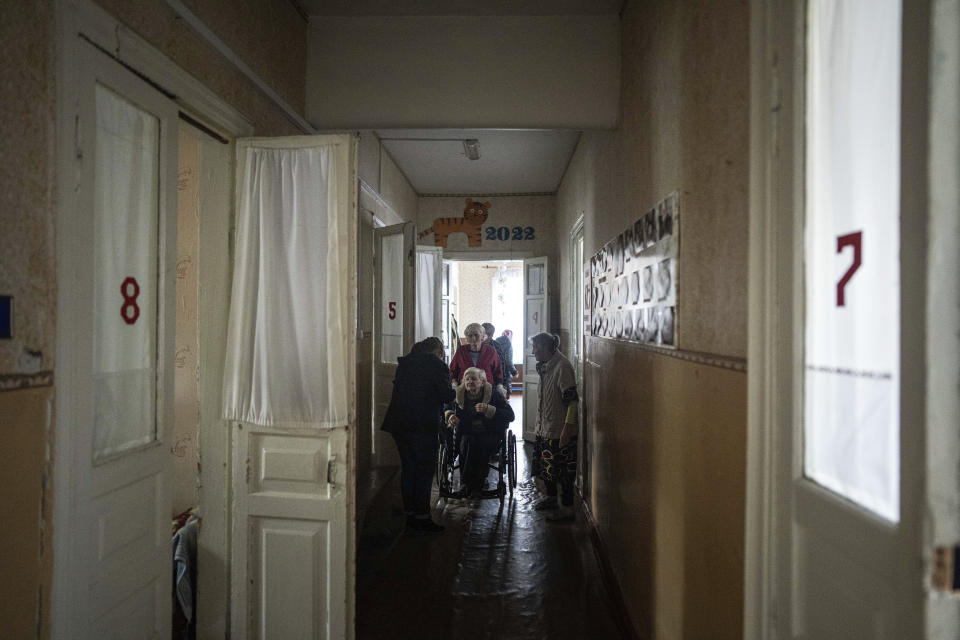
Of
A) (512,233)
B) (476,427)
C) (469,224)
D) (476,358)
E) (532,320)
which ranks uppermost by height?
(469,224)

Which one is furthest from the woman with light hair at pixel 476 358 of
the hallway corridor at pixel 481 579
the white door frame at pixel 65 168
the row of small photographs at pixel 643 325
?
the white door frame at pixel 65 168

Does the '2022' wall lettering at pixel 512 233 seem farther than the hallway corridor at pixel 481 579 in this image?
Yes

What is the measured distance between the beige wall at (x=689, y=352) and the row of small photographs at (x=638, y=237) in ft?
0.24

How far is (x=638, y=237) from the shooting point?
2746mm

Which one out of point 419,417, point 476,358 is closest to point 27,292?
point 419,417

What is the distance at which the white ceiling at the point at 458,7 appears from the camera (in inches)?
124

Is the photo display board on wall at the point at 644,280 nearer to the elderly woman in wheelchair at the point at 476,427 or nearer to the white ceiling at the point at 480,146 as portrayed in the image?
the white ceiling at the point at 480,146

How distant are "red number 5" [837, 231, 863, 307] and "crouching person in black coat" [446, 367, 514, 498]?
3851 millimetres

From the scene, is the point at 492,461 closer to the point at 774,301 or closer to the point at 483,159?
the point at 483,159

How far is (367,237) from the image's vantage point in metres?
5.25

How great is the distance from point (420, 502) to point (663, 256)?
9.86ft

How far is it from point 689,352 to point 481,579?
233 centimetres

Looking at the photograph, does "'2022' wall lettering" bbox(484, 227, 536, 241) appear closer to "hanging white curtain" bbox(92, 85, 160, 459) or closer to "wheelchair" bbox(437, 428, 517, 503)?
"wheelchair" bbox(437, 428, 517, 503)

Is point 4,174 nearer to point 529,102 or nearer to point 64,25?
point 64,25
